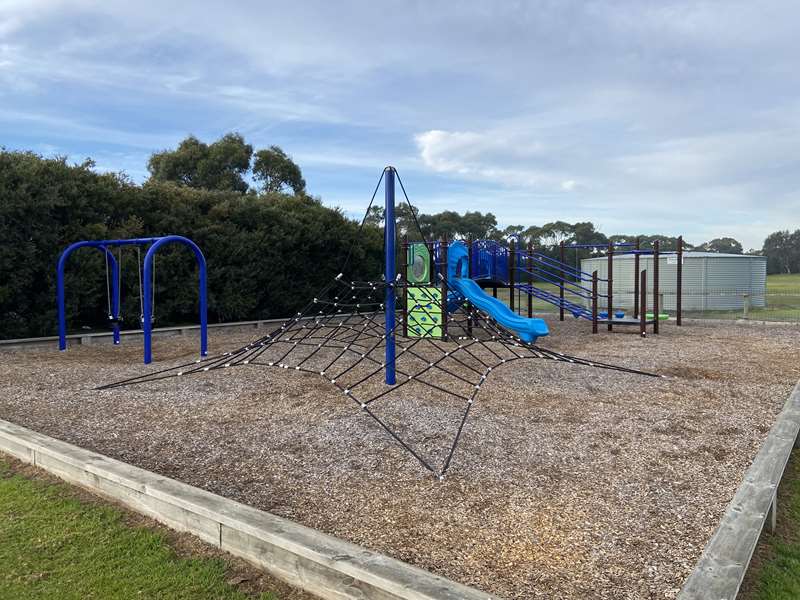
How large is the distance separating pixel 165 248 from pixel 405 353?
6.13 meters

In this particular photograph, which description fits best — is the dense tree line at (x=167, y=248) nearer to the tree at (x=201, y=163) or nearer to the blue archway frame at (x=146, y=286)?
the blue archway frame at (x=146, y=286)

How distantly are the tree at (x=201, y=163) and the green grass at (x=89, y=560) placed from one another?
2534cm

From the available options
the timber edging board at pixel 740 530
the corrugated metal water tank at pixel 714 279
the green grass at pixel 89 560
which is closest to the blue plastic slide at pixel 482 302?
the timber edging board at pixel 740 530

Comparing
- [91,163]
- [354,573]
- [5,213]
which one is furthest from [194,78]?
[354,573]

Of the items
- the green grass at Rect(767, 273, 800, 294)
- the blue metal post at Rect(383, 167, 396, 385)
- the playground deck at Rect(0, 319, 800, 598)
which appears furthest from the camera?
the green grass at Rect(767, 273, 800, 294)

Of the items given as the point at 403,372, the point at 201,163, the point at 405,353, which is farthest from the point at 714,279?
the point at 201,163

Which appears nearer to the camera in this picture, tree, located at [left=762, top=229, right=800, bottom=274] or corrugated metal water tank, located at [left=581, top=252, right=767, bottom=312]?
corrugated metal water tank, located at [left=581, top=252, right=767, bottom=312]

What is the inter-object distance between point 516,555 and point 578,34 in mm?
8875

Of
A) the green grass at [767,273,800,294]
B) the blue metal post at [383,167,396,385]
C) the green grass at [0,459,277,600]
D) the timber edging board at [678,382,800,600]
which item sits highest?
the blue metal post at [383,167,396,385]

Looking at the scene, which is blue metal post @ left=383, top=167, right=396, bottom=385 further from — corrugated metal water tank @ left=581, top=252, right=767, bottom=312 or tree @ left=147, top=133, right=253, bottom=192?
tree @ left=147, top=133, right=253, bottom=192

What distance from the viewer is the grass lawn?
2.51m

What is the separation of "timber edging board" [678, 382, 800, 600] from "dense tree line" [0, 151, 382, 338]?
1066cm

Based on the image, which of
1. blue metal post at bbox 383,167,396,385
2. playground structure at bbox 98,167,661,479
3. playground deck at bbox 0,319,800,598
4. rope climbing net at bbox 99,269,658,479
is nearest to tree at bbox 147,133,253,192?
playground structure at bbox 98,167,661,479

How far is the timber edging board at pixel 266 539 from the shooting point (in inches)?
88.8
